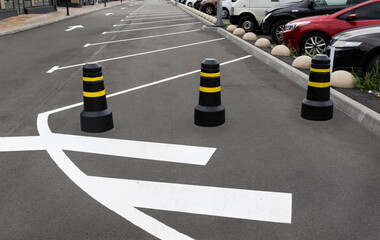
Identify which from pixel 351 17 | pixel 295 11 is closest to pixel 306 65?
pixel 351 17

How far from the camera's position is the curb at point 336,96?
5871 mm

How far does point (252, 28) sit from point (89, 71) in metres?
13.8

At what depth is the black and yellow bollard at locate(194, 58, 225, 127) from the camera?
580 centimetres

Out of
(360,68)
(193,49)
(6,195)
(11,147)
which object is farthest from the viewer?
(193,49)

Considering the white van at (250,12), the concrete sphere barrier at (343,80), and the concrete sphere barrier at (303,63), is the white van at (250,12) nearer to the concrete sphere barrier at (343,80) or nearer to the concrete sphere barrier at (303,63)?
the concrete sphere barrier at (303,63)

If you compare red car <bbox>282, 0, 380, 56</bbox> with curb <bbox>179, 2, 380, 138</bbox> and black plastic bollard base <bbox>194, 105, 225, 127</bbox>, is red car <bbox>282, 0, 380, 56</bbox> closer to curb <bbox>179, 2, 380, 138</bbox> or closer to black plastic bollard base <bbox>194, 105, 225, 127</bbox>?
curb <bbox>179, 2, 380, 138</bbox>

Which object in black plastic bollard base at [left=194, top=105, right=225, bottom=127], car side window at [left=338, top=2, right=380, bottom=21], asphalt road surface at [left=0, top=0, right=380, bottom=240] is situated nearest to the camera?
asphalt road surface at [left=0, top=0, right=380, bottom=240]

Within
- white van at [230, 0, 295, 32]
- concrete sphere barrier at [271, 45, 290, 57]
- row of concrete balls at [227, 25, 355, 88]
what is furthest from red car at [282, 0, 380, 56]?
white van at [230, 0, 295, 32]

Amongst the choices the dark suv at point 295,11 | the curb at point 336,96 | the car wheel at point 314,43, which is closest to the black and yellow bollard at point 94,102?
the curb at point 336,96

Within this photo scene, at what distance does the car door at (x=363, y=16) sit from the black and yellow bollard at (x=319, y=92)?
15.6 ft

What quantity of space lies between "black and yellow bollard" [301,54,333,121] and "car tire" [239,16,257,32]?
12406mm

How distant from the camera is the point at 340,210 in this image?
3674mm

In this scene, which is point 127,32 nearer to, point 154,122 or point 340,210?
point 154,122

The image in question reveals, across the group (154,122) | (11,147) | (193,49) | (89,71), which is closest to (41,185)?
(11,147)
